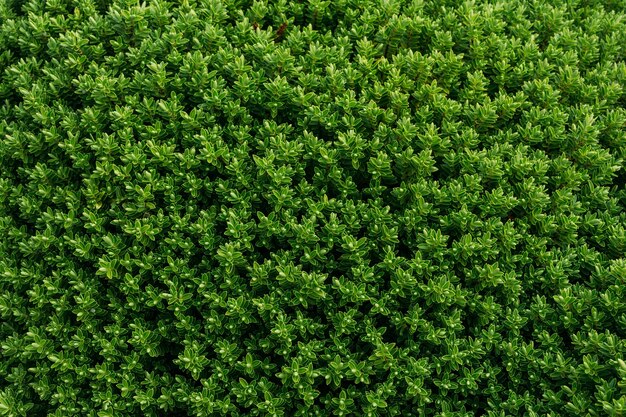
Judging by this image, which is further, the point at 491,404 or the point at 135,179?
the point at 135,179

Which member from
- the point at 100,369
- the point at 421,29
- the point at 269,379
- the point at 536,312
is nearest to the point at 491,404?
the point at 536,312

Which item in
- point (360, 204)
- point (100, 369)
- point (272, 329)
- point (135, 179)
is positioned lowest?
point (100, 369)

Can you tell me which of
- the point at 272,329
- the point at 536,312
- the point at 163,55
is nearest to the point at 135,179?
the point at 163,55

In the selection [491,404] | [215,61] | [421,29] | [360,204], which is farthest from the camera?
[421,29]

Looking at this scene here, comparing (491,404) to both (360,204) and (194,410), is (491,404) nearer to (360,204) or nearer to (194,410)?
(360,204)

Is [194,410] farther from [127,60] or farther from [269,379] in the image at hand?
[127,60]

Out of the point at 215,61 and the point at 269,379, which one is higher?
the point at 215,61

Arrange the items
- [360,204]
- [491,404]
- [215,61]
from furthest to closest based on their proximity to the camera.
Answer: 1. [215,61]
2. [360,204]
3. [491,404]
